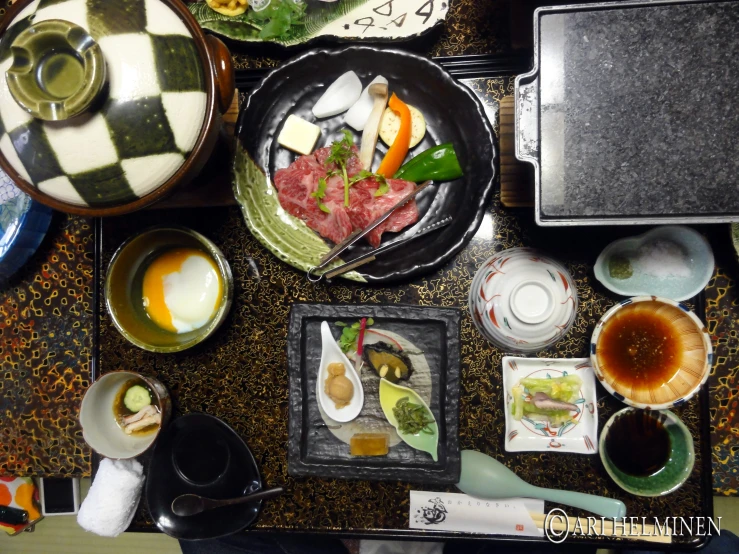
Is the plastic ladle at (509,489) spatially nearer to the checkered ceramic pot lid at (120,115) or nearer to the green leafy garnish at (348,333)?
the green leafy garnish at (348,333)

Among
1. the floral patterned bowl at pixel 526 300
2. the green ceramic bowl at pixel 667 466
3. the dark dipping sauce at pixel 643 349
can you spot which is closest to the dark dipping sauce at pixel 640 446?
the green ceramic bowl at pixel 667 466

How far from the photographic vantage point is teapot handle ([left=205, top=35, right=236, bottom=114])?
115 centimetres

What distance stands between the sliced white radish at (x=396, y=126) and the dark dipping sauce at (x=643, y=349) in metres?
0.88

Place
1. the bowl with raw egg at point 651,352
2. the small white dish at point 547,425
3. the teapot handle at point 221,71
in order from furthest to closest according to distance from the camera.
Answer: the small white dish at point 547,425
the bowl with raw egg at point 651,352
the teapot handle at point 221,71

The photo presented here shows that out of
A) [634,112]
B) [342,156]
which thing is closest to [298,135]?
[342,156]

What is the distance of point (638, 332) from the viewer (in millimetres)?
1558

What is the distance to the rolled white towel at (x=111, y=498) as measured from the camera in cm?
156

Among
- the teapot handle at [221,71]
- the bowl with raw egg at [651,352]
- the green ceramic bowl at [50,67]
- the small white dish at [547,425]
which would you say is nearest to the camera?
the green ceramic bowl at [50,67]

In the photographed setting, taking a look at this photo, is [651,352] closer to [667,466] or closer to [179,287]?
[667,466]

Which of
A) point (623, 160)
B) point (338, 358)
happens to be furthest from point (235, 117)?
point (623, 160)

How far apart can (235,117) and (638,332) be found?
1499 mm

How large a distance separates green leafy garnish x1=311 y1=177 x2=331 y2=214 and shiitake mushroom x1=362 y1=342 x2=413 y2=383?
0.48 metres

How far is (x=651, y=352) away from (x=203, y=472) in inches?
59.3

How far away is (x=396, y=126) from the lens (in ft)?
5.36
